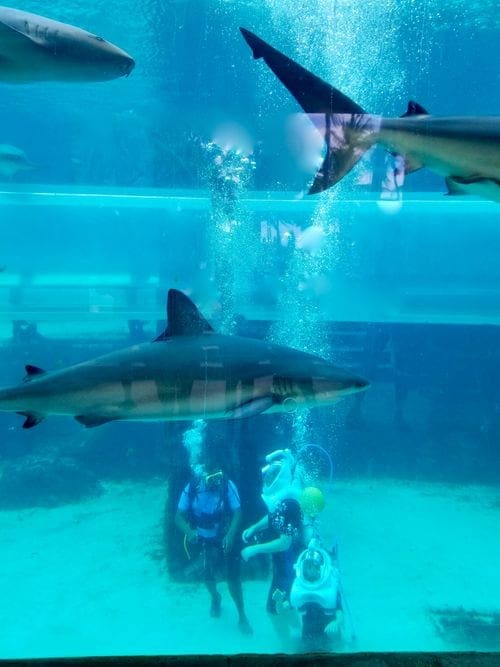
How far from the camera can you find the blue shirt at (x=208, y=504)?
22.5 feet

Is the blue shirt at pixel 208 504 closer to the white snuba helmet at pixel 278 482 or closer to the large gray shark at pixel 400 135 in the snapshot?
the white snuba helmet at pixel 278 482

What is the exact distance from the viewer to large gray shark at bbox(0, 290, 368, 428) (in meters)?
3.29

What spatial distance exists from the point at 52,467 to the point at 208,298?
6.94 meters

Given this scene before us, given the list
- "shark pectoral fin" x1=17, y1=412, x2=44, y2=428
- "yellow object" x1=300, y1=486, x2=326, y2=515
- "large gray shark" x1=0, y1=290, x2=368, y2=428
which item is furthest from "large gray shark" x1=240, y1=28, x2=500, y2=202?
"yellow object" x1=300, y1=486, x2=326, y2=515

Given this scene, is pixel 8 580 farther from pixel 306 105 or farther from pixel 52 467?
pixel 306 105

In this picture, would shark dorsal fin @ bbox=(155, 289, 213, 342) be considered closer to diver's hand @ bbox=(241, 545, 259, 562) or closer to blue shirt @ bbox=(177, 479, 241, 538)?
blue shirt @ bbox=(177, 479, 241, 538)

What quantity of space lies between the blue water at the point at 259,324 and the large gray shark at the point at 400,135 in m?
3.13

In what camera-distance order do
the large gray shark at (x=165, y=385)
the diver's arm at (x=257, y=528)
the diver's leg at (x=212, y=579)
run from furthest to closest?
the diver's leg at (x=212, y=579) → the diver's arm at (x=257, y=528) → the large gray shark at (x=165, y=385)

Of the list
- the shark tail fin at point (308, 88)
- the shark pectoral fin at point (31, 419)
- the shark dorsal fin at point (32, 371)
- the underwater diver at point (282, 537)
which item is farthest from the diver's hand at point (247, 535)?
the shark tail fin at point (308, 88)

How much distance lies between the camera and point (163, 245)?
25062mm

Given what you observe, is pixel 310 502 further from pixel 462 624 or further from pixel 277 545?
pixel 462 624

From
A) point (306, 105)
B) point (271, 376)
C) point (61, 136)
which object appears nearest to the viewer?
point (306, 105)

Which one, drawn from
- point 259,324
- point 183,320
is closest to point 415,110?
point 183,320

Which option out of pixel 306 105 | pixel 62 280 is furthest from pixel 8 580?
pixel 62 280
